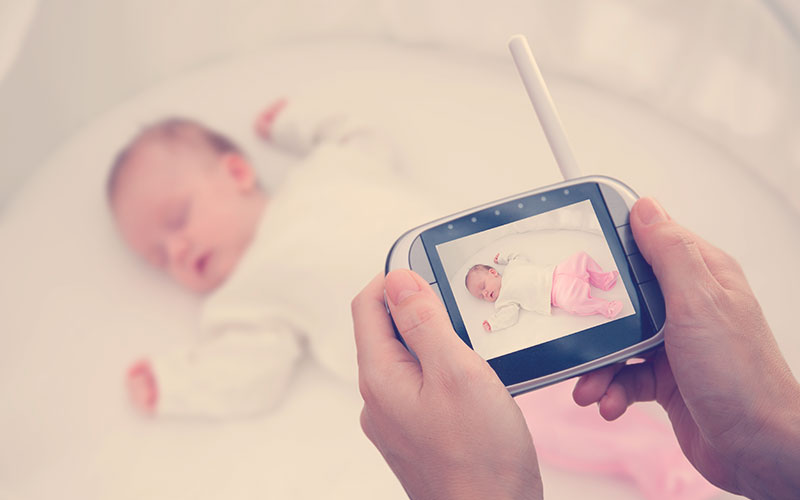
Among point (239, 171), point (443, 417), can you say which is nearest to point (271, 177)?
point (239, 171)

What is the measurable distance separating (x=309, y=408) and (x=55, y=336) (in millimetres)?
423

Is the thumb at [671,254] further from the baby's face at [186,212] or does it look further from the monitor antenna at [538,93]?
the baby's face at [186,212]

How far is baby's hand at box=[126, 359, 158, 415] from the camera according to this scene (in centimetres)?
96

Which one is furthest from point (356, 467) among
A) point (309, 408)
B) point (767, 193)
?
point (767, 193)

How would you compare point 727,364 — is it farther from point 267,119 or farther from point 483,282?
point 267,119

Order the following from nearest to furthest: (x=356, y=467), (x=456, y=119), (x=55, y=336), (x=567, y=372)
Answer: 1. (x=567, y=372)
2. (x=356, y=467)
3. (x=55, y=336)
4. (x=456, y=119)

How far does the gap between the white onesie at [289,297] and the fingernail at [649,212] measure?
415 millimetres

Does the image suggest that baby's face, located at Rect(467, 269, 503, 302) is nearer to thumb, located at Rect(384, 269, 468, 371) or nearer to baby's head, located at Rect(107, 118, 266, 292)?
thumb, located at Rect(384, 269, 468, 371)

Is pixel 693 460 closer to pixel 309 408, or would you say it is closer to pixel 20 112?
pixel 309 408

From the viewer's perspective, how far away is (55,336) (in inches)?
40.4

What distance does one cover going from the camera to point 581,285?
589 mm

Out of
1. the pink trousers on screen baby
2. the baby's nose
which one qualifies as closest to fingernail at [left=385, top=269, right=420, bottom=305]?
the pink trousers on screen baby

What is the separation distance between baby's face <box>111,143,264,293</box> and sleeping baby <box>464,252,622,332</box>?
0.57 meters

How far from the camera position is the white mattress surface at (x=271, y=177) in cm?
91
